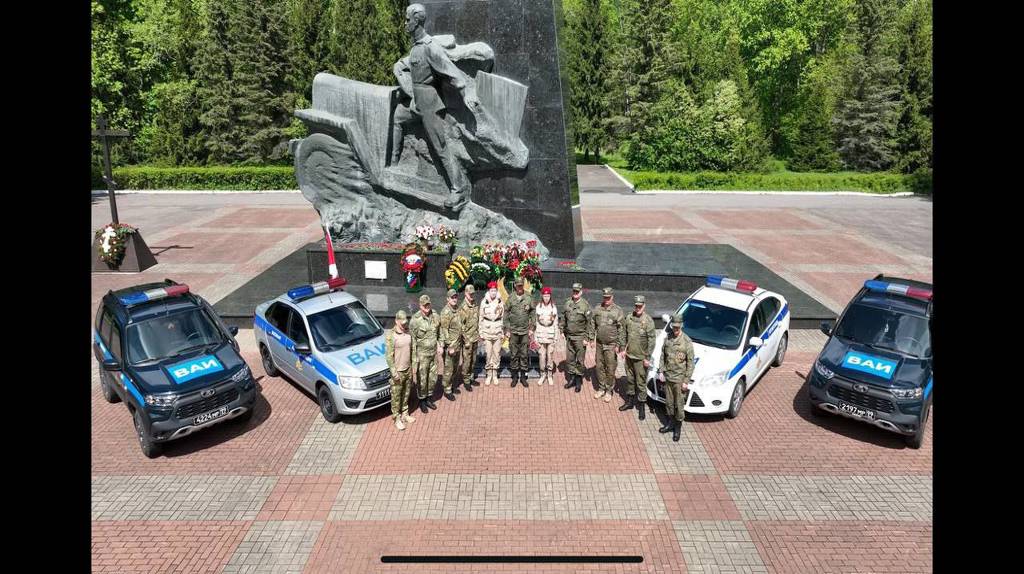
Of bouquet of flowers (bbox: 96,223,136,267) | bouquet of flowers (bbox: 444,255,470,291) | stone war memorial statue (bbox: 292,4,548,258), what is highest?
stone war memorial statue (bbox: 292,4,548,258)

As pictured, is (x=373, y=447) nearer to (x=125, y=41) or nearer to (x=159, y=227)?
(x=159, y=227)

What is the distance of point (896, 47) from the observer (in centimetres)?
3875

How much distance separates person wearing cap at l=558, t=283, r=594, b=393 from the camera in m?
10.4

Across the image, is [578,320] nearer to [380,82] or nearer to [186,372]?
[186,372]

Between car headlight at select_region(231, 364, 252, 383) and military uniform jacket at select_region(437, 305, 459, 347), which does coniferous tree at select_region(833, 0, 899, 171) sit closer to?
military uniform jacket at select_region(437, 305, 459, 347)

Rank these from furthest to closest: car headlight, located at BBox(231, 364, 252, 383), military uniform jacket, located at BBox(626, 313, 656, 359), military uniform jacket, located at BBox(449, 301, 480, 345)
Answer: military uniform jacket, located at BBox(449, 301, 480, 345) → military uniform jacket, located at BBox(626, 313, 656, 359) → car headlight, located at BBox(231, 364, 252, 383)

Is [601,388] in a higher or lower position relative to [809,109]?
lower

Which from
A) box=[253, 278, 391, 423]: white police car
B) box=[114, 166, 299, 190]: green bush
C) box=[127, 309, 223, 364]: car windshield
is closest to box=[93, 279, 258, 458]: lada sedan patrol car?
box=[127, 309, 223, 364]: car windshield

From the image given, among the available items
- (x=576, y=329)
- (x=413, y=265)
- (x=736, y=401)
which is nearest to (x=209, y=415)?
(x=576, y=329)

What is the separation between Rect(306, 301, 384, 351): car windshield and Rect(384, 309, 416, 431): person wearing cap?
990mm

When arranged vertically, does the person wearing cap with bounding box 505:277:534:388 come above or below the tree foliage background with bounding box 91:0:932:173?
below

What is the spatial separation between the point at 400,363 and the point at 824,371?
20.6 feet
